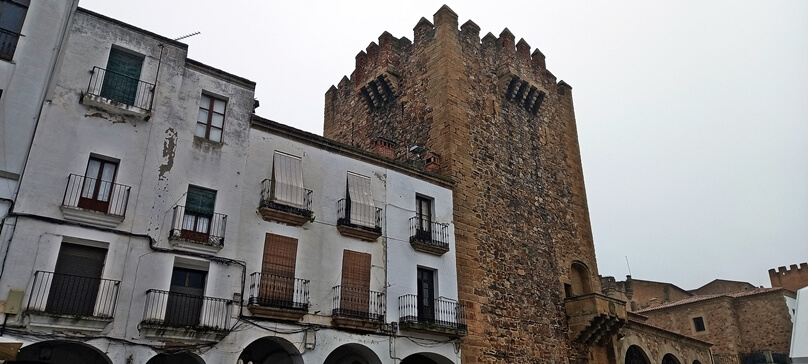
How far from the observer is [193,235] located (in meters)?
13.7

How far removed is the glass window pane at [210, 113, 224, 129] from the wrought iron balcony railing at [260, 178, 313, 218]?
2018 mm

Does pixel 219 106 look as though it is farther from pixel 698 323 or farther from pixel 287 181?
pixel 698 323

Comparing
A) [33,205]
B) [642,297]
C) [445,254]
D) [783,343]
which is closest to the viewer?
[33,205]

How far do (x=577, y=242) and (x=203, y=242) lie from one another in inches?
648

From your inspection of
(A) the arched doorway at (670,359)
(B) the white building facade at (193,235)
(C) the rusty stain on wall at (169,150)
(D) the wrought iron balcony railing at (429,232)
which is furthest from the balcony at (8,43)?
(A) the arched doorway at (670,359)

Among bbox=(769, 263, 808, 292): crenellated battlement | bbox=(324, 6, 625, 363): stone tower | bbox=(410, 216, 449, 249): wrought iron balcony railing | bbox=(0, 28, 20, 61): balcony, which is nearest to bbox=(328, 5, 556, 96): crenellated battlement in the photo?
bbox=(324, 6, 625, 363): stone tower

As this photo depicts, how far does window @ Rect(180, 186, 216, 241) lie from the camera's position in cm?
1375

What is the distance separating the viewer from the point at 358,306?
15.6 metres

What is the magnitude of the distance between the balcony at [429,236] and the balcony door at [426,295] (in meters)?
0.74

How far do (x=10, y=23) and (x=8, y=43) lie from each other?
2.00 ft


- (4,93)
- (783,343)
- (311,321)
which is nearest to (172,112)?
(4,93)

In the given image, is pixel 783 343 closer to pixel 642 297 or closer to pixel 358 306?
pixel 642 297

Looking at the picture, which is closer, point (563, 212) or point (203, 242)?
point (203, 242)

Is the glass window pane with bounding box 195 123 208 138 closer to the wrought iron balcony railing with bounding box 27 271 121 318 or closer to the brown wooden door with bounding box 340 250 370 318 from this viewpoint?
the wrought iron balcony railing with bounding box 27 271 121 318
